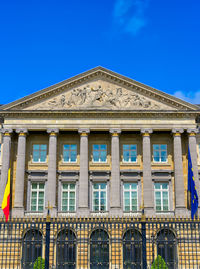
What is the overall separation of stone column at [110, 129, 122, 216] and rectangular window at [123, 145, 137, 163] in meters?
1.84

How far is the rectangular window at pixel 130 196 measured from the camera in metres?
41.5

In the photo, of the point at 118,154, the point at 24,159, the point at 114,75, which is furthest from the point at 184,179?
the point at 24,159

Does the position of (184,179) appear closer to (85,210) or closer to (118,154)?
(118,154)

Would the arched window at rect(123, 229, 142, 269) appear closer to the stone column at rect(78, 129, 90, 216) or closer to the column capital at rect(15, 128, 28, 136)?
the stone column at rect(78, 129, 90, 216)

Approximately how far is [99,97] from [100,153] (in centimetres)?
634

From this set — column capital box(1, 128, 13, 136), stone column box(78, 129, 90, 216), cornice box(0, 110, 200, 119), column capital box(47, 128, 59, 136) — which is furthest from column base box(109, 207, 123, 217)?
column capital box(1, 128, 13, 136)

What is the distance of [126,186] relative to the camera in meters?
42.3

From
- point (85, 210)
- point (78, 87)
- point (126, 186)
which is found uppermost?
point (78, 87)

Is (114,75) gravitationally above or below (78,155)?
above

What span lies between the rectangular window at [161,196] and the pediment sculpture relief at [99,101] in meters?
8.70

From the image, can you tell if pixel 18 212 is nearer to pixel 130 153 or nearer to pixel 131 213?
pixel 131 213

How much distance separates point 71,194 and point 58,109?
9493 millimetres

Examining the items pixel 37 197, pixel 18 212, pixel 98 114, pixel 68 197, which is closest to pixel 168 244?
pixel 68 197

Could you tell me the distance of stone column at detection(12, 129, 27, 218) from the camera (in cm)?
3944
